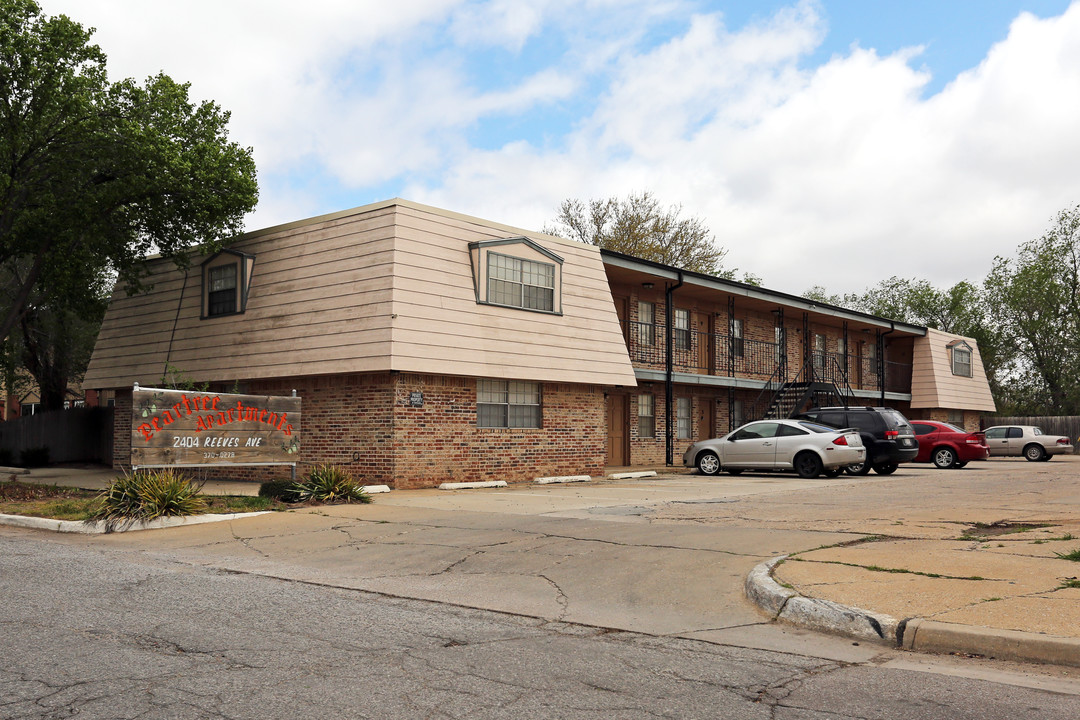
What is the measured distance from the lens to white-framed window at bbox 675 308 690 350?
29.0m

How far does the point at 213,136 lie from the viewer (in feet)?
67.9

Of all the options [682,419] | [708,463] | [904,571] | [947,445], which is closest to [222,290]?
[708,463]

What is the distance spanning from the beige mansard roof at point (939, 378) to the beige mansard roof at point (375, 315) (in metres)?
21.2

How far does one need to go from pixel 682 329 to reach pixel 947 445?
8.62 metres

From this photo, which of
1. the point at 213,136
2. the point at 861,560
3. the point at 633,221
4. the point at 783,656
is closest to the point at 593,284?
the point at 213,136

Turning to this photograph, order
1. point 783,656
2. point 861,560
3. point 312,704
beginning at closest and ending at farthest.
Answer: point 312,704, point 783,656, point 861,560

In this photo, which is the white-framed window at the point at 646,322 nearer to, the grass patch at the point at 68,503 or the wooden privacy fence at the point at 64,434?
the grass patch at the point at 68,503

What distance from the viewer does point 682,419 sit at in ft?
95.0

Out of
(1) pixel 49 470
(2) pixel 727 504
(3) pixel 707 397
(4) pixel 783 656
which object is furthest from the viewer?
(3) pixel 707 397

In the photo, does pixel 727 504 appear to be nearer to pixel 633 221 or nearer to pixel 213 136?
pixel 213 136

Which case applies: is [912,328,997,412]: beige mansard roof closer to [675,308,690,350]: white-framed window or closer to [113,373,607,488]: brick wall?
[675,308,690,350]: white-framed window

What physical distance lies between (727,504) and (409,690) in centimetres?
1059

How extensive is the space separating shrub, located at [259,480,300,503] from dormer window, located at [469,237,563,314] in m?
5.98

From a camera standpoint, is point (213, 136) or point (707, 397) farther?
point (707, 397)
